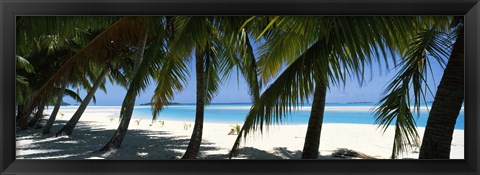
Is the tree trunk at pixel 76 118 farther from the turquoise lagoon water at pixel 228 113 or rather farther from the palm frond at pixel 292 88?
the palm frond at pixel 292 88

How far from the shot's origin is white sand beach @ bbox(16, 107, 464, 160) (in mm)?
4113

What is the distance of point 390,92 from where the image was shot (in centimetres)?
192

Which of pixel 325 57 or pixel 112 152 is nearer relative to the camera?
pixel 325 57

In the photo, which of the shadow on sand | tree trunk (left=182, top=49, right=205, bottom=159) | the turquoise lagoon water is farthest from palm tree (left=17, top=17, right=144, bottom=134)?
the turquoise lagoon water

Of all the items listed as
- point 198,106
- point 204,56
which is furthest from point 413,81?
point 198,106

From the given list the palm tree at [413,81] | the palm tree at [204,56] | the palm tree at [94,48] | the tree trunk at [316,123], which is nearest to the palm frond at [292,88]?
the palm tree at [204,56]

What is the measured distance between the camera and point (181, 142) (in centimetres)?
579

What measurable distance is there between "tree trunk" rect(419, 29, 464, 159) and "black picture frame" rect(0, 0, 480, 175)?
277 mm

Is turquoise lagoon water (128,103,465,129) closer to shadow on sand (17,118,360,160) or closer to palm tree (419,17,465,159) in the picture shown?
shadow on sand (17,118,360,160)
